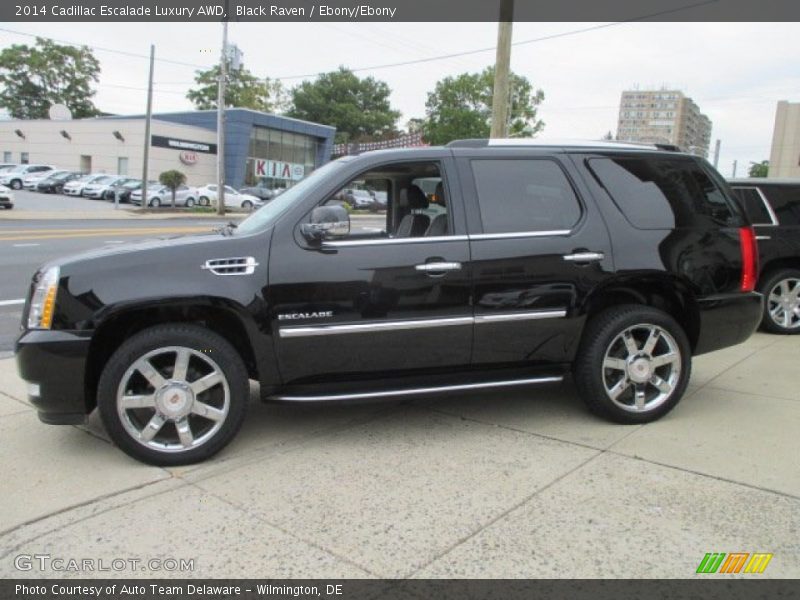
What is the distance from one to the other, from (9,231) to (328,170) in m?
18.1

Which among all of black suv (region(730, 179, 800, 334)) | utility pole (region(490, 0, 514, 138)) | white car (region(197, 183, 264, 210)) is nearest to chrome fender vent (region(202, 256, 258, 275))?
black suv (region(730, 179, 800, 334))

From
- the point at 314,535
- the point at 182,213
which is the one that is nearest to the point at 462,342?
the point at 314,535

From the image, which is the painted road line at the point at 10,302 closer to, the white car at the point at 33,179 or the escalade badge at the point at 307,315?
the escalade badge at the point at 307,315

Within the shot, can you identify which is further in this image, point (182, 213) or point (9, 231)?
point (182, 213)

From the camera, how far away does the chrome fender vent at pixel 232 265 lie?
3648 millimetres

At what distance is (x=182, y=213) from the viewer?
1385 inches

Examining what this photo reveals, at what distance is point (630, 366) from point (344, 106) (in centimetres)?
8572

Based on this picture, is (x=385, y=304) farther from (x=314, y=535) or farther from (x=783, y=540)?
(x=783, y=540)

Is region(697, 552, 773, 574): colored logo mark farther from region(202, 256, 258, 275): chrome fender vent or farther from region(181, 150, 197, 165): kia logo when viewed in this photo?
region(181, 150, 197, 165): kia logo

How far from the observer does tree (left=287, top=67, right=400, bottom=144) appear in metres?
86.3

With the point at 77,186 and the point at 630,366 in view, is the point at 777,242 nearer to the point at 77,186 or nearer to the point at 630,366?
the point at 630,366

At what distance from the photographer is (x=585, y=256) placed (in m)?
4.18

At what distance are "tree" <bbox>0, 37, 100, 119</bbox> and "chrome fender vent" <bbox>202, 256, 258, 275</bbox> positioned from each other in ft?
286

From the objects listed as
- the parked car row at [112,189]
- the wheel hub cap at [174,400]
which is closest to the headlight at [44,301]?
the wheel hub cap at [174,400]
